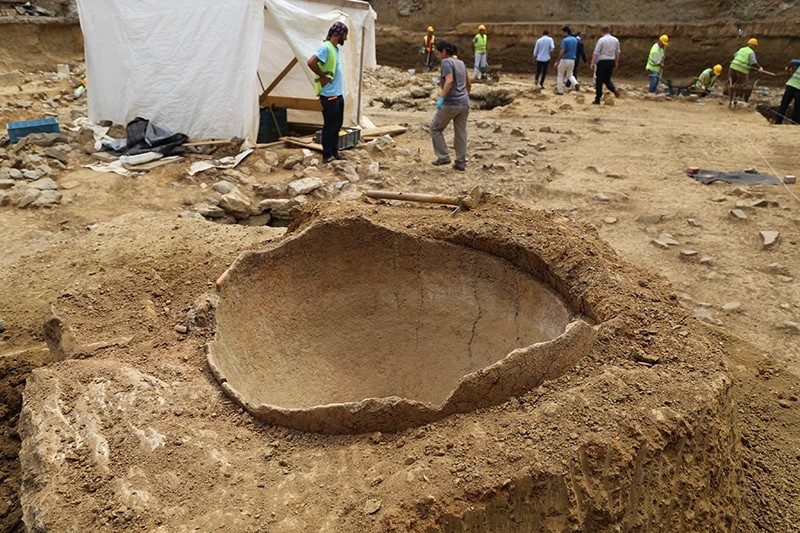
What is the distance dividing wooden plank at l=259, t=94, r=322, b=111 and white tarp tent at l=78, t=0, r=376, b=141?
269mm

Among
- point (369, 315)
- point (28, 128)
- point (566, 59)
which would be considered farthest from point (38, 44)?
point (369, 315)

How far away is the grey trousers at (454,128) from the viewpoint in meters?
7.95

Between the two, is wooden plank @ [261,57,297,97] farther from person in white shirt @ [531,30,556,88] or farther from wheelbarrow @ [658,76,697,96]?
wheelbarrow @ [658,76,697,96]

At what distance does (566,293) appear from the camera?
10.2ft

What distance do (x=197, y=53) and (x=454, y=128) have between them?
12.0 feet

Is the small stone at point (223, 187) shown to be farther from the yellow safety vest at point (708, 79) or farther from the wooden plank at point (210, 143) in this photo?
the yellow safety vest at point (708, 79)

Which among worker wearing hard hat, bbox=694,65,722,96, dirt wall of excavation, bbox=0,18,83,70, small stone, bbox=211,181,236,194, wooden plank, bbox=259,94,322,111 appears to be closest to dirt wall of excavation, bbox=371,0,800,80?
worker wearing hard hat, bbox=694,65,722,96

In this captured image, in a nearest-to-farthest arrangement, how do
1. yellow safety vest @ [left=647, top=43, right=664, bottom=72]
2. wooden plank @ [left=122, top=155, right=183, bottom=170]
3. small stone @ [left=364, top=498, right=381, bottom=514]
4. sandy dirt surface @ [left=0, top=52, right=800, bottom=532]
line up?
small stone @ [left=364, top=498, right=381, bottom=514], sandy dirt surface @ [left=0, top=52, right=800, bottom=532], wooden plank @ [left=122, top=155, right=183, bottom=170], yellow safety vest @ [left=647, top=43, right=664, bottom=72]

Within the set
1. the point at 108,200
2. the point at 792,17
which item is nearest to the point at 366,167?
the point at 108,200

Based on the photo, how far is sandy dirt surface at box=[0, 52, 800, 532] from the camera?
2.95 m

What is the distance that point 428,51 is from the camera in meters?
18.4

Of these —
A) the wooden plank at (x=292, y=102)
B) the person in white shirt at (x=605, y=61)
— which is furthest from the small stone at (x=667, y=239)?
the person in white shirt at (x=605, y=61)

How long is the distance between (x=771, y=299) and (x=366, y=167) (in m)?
5.03

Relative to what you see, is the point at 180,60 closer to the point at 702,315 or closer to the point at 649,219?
the point at 649,219
